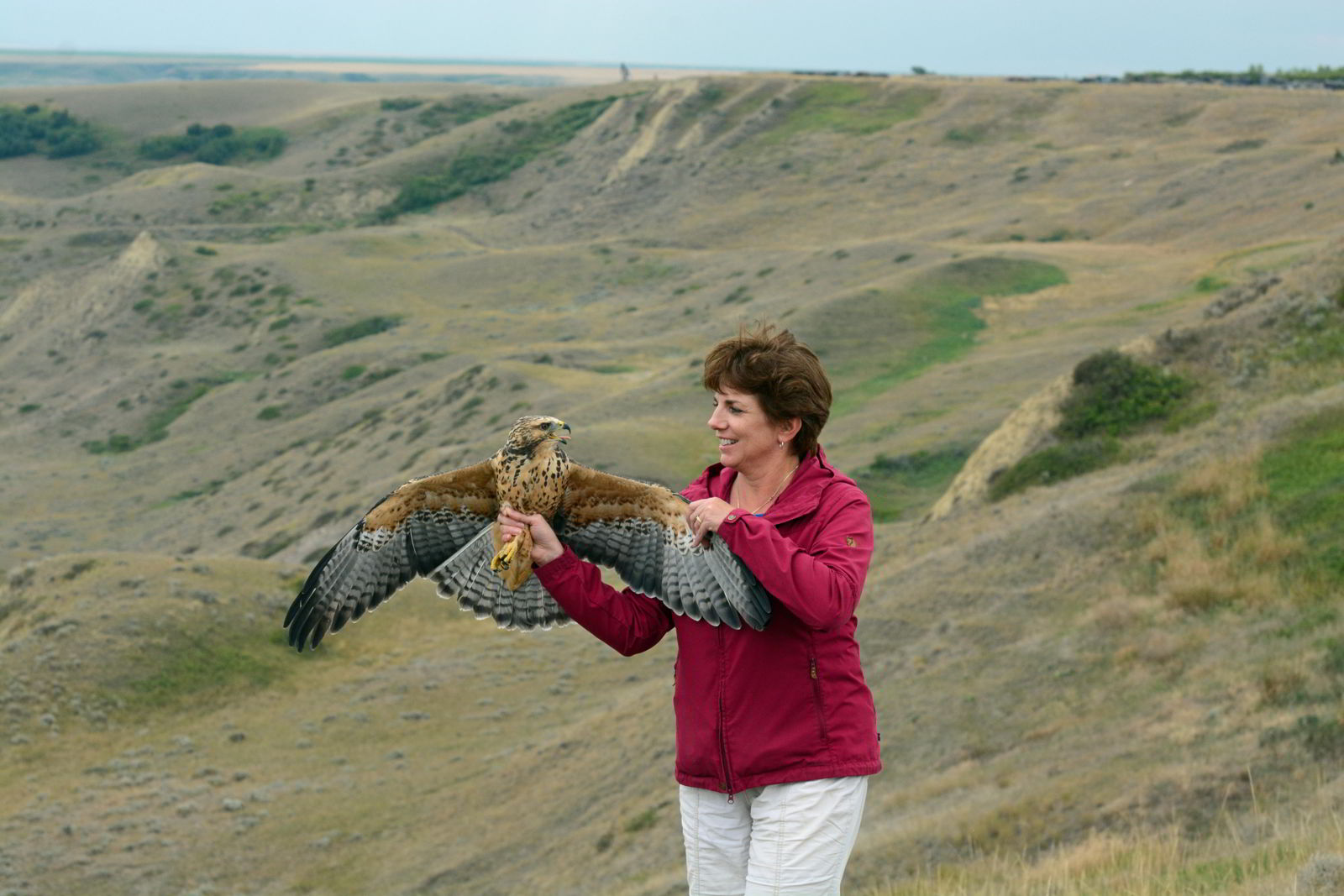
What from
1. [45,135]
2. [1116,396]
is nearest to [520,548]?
[1116,396]

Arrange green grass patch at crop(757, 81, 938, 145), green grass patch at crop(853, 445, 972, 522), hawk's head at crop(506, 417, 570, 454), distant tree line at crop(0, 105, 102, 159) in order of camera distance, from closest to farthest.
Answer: hawk's head at crop(506, 417, 570, 454)
green grass patch at crop(853, 445, 972, 522)
green grass patch at crop(757, 81, 938, 145)
distant tree line at crop(0, 105, 102, 159)

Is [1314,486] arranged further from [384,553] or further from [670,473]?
[670,473]

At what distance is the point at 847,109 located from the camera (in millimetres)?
77188

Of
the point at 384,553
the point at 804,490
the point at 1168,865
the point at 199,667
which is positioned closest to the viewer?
the point at 804,490

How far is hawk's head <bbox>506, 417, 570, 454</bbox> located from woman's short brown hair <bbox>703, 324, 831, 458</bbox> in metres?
0.62

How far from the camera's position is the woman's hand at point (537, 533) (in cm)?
442

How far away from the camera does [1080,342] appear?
32.5 m

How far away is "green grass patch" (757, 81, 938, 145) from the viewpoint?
74.6 m

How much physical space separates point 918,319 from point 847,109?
4172 cm

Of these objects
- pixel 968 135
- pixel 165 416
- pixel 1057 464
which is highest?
pixel 968 135

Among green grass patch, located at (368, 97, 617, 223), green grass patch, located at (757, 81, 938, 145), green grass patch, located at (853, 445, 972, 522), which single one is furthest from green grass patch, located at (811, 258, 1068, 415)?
green grass patch, located at (368, 97, 617, 223)

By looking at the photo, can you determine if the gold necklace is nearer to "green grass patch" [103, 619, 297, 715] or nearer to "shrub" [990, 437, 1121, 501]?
"shrub" [990, 437, 1121, 501]

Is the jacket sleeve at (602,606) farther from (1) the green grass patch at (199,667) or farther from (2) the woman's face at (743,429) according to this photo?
(1) the green grass patch at (199,667)

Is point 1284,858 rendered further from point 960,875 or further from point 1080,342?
point 1080,342
